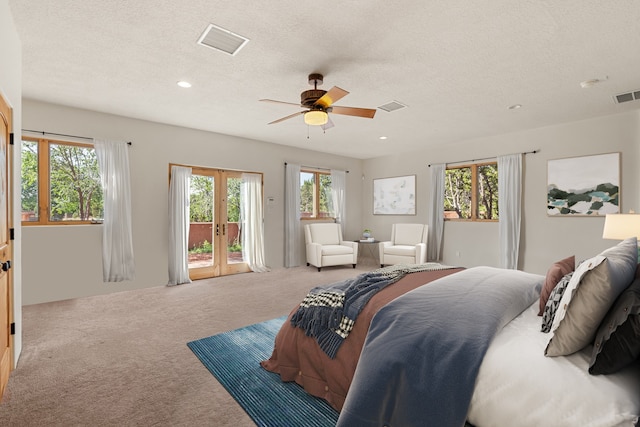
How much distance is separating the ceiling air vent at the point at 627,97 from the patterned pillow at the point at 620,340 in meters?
3.97

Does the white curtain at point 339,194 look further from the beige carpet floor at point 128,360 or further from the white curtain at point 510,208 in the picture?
the white curtain at point 510,208

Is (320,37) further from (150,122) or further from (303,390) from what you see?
(150,122)

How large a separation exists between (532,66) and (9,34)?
4474 mm

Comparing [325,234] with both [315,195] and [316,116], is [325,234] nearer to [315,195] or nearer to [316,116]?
[315,195]

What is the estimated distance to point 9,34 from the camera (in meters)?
2.26

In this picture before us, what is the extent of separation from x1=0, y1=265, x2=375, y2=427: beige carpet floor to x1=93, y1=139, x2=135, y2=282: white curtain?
1.36 feet

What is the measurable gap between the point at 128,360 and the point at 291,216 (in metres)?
4.35

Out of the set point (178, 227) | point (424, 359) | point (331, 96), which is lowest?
point (424, 359)

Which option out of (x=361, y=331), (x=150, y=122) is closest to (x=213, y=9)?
(x=361, y=331)

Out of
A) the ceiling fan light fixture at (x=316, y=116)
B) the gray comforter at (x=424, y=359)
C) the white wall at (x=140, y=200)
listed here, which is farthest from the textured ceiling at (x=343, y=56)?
the gray comforter at (x=424, y=359)

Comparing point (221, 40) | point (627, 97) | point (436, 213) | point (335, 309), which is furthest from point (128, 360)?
point (627, 97)

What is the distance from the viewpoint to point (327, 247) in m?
6.56

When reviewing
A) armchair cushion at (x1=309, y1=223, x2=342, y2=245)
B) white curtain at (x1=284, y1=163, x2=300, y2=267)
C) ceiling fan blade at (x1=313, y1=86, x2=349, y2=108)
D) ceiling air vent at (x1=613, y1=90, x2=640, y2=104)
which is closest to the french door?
white curtain at (x1=284, y1=163, x2=300, y2=267)

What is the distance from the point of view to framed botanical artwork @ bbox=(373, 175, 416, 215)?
7.20 meters
